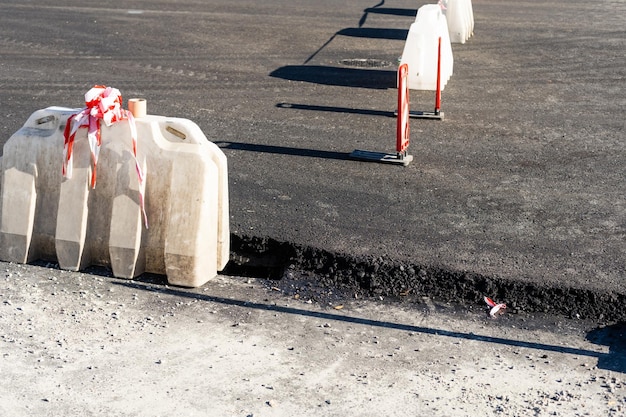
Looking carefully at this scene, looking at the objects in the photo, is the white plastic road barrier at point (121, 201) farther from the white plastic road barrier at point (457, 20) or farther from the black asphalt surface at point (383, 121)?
the white plastic road barrier at point (457, 20)

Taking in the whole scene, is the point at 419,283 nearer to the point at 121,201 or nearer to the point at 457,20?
the point at 121,201

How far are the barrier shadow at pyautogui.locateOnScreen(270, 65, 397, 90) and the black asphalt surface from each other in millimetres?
53

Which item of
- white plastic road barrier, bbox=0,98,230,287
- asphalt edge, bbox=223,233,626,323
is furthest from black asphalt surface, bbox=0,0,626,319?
white plastic road barrier, bbox=0,98,230,287

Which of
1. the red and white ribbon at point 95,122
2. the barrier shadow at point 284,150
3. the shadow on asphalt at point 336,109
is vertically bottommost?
the barrier shadow at point 284,150

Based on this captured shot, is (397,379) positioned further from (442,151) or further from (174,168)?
(442,151)

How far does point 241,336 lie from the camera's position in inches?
291

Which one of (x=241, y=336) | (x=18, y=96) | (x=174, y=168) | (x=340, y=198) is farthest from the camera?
(x=18, y=96)

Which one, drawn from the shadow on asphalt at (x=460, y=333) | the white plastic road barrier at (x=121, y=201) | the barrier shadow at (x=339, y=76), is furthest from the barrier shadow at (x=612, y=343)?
the barrier shadow at (x=339, y=76)

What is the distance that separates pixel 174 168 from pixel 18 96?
7091 mm

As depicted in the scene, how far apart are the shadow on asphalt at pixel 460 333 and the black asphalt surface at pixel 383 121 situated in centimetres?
47

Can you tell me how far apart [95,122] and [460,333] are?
3.60 metres

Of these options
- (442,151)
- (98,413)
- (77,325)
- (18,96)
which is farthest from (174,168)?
(18,96)

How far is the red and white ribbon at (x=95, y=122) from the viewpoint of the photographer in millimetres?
8219

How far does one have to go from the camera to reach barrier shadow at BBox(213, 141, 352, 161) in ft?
39.1
